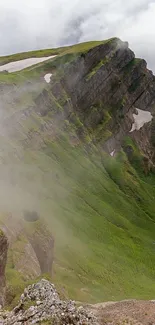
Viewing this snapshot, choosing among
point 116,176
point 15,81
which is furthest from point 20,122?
point 116,176

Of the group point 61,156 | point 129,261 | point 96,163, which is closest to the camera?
point 129,261

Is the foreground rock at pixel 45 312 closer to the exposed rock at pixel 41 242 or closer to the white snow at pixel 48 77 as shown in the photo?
the exposed rock at pixel 41 242

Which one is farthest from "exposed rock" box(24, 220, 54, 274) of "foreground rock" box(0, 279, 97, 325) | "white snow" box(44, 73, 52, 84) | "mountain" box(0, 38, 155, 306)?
"white snow" box(44, 73, 52, 84)

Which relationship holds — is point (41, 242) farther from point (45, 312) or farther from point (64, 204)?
point (64, 204)

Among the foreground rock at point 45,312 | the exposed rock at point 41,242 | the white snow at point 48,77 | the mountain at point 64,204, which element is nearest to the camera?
the foreground rock at point 45,312

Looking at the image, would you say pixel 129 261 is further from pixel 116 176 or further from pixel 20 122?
pixel 116 176

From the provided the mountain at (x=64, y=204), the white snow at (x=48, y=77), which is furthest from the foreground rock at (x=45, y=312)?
the white snow at (x=48, y=77)

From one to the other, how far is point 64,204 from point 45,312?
99.0 meters

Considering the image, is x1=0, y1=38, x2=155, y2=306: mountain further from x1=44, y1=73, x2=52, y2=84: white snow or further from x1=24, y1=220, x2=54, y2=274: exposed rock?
x1=44, y1=73, x2=52, y2=84: white snow

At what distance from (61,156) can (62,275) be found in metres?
93.4

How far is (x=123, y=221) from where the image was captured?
14262 centimetres

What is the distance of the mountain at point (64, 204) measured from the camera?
194ft

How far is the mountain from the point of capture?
59156 mm

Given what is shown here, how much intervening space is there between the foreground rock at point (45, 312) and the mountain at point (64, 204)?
11.7 m
